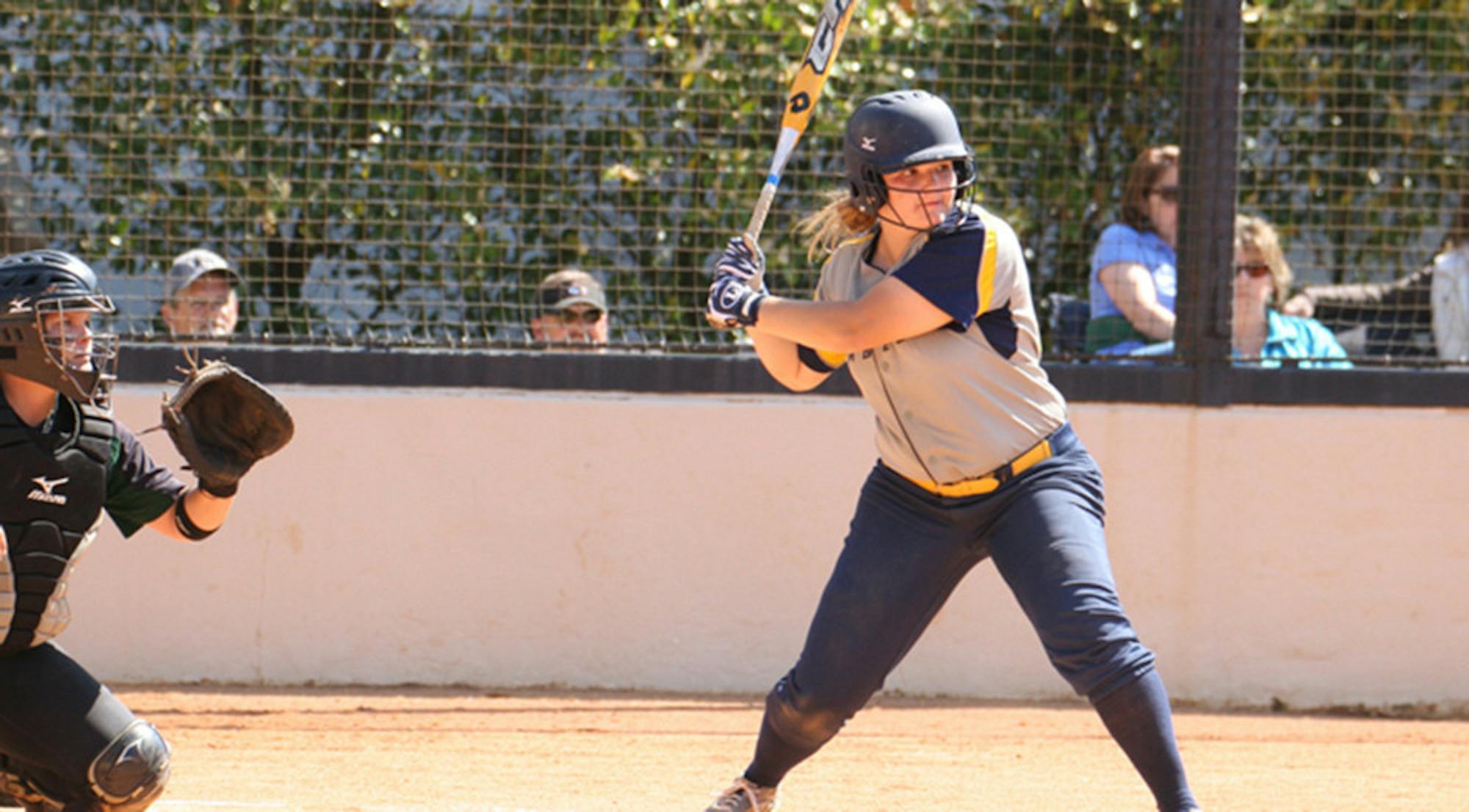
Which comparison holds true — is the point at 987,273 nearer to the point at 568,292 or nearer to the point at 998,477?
the point at 998,477

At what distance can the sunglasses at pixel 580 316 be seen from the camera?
6.73m

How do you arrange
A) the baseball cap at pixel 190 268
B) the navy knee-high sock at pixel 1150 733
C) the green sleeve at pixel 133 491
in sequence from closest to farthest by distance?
the navy knee-high sock at pixel 1150 733
the green sleeve at pixel 133 491
the baseball cap at pixel 190 268

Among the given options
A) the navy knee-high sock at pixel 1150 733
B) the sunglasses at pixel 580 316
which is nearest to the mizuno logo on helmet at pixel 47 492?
the navy knee-high sock at pixel 1150 733

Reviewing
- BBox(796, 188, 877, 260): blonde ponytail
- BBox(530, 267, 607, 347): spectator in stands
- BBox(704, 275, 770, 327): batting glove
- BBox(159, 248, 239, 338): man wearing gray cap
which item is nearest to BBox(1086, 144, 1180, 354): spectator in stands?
BBox(530, 267, 607, 347): spectator in stands

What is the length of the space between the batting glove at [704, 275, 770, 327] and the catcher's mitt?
40.0 inches

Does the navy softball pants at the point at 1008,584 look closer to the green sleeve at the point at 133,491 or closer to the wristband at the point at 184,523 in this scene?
the wristband at the point at 184,523

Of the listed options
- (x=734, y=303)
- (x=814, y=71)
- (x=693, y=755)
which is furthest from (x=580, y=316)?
(x=734, y=303)

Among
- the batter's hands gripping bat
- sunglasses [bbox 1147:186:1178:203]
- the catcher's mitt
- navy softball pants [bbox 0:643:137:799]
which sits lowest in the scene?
navy softball pants [bbox 0:643:137:799]

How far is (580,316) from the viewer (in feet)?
22.2

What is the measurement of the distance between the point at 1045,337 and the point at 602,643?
2148mm

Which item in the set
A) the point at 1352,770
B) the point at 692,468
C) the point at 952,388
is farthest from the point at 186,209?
the point at 1352,770

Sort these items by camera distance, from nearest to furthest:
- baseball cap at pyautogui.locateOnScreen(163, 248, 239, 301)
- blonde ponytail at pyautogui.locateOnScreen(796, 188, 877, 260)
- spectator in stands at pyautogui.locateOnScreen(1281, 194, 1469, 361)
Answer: blonde ponytail at pyautogui.locateOnScreen(796, 188, 877, 260) → baseball cap at pyautogui.locateOnScreen(163, 248, 239, 301) → spectator in stands at pyautogui.locateOnScreen(1281, 194, 1469, 361)

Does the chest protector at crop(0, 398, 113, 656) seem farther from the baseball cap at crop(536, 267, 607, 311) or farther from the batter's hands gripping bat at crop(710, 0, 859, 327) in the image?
the baseball cap at crop(536, 267, 607, 311)

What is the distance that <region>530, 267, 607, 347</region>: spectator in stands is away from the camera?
21.9ft
